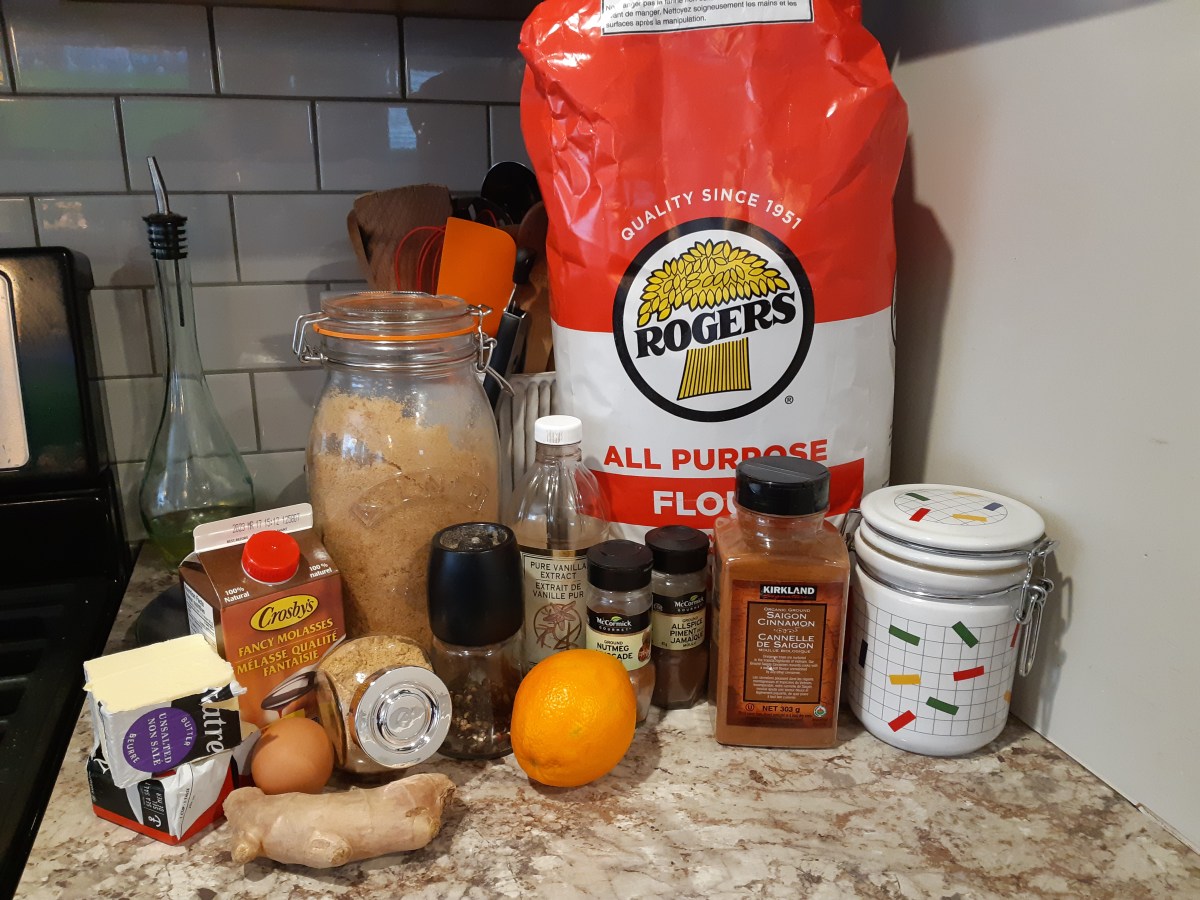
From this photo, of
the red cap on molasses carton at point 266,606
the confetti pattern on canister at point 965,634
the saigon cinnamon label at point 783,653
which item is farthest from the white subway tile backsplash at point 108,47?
the confetti pattern on canister at point 965,634

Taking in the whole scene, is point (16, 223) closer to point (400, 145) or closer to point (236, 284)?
point (236, 284)

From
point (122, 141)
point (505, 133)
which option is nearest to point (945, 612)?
point (505, 133)

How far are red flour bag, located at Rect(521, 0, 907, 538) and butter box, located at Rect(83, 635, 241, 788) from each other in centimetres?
35

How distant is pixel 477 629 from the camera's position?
2.10 feet

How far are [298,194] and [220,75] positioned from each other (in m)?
0.14

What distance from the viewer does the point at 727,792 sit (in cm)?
63

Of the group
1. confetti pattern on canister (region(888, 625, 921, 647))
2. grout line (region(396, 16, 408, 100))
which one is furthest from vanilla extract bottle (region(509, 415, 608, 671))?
grout line (region(396, 16, 408, 100))

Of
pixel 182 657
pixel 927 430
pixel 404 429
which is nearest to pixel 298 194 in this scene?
pixel 404 429

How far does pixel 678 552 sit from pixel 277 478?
0.58m

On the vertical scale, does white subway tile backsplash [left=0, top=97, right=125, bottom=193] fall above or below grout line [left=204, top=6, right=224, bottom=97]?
below

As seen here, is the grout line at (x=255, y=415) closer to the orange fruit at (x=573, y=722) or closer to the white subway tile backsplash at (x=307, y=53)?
the white subway tile backsplash at (x=307, y=53)

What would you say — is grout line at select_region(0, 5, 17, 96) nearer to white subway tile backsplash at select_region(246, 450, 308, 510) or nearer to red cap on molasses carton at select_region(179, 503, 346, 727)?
white subway tile backsplash at select_region(246, 450, 308, 510)

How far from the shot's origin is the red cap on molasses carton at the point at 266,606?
619 millimetres

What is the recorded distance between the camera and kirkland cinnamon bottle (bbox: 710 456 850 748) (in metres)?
0.64
